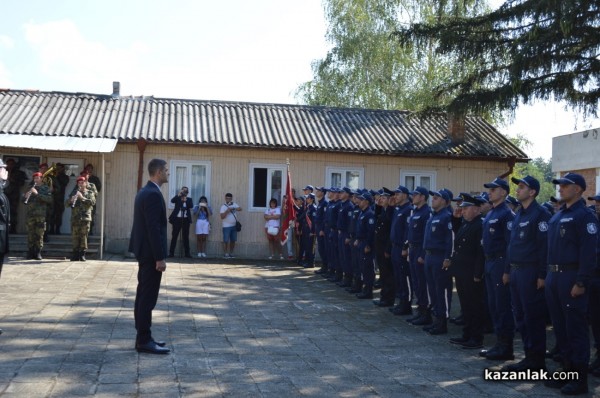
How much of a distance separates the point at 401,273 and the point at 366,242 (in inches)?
73.7

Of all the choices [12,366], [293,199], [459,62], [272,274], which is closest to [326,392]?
[12,366]

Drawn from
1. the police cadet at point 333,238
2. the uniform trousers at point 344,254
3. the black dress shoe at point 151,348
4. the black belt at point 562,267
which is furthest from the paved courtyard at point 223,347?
the police cadet at point 333,238

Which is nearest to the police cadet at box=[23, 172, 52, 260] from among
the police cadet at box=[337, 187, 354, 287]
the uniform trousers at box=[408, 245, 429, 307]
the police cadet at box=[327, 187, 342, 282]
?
the police cadet at box=[327, 187, 342, 282]

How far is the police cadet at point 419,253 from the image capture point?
10.9 m

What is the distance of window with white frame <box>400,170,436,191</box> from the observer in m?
21.9

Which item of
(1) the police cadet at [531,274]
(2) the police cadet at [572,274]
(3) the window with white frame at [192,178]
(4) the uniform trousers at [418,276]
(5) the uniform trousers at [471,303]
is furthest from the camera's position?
(3) the window with white frame at [192,178]

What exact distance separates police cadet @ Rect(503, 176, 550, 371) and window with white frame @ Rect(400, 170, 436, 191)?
13845 millimetres

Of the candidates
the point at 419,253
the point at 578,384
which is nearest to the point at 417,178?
the point at 419,253

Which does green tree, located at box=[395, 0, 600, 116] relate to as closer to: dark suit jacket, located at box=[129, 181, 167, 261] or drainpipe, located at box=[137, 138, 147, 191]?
dark suit jacket, located at box=[129, 181, 167, 261]

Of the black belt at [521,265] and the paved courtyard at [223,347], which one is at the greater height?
the black belt at [521,265]

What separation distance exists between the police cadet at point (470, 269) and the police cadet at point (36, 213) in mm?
11176

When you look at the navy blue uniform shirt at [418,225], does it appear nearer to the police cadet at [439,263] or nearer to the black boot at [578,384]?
the police cadet at [439,263]

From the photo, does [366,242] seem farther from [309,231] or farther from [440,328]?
[309,231]

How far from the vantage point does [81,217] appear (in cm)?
1794
